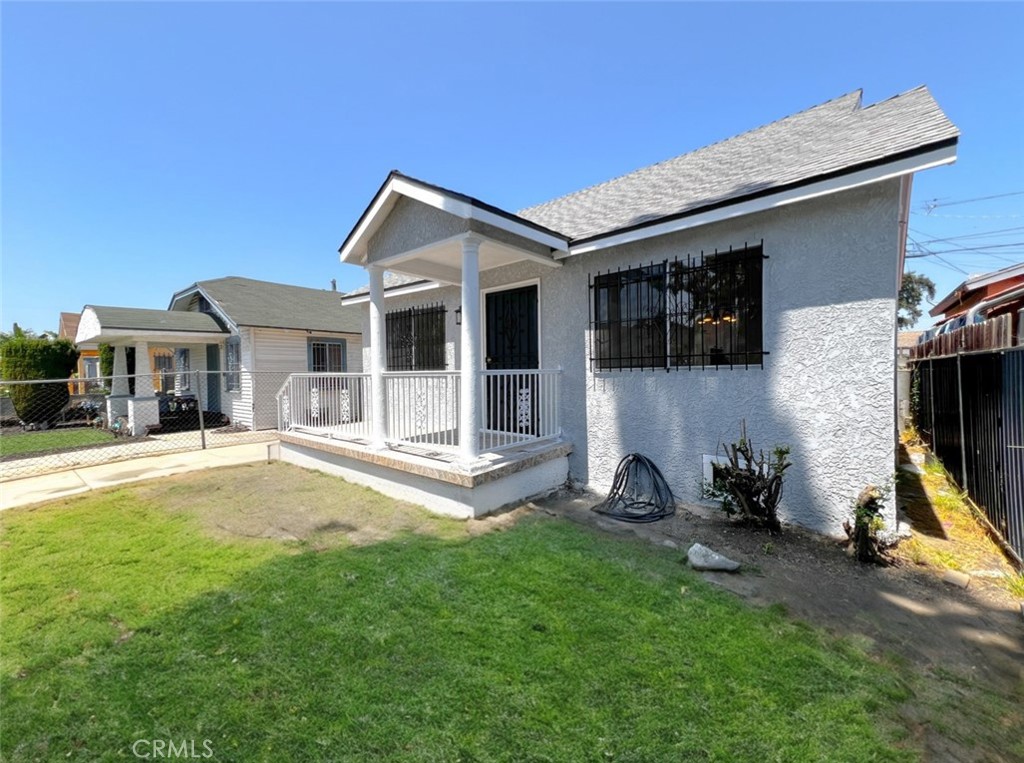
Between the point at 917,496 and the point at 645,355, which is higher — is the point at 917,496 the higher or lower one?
the lower one

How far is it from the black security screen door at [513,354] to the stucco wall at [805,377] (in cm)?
130

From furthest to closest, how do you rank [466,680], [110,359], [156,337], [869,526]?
[110,359], [156,337], [869,526], [466,680]

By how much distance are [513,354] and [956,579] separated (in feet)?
17.7

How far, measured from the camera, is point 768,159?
5.20m

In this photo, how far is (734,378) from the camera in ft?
15.2

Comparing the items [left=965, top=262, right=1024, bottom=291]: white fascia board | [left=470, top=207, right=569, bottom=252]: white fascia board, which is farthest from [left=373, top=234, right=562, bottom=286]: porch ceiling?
[left=965, top=262, right=1024, bottom=291]: white fascia board

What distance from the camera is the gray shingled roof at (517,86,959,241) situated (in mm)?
3867

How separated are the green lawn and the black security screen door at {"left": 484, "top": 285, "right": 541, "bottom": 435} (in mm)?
11096

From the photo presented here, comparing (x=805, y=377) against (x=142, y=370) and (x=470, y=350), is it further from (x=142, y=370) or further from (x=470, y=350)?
(x=142, y=370)

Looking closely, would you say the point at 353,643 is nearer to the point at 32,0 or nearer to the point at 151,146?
the point at 32,0

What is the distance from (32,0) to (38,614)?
25.0ft

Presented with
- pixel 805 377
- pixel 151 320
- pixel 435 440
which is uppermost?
pixel 151 320

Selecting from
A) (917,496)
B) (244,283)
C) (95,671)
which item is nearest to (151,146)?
(244,283)

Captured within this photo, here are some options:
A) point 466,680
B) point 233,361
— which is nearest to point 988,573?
point 466,680
